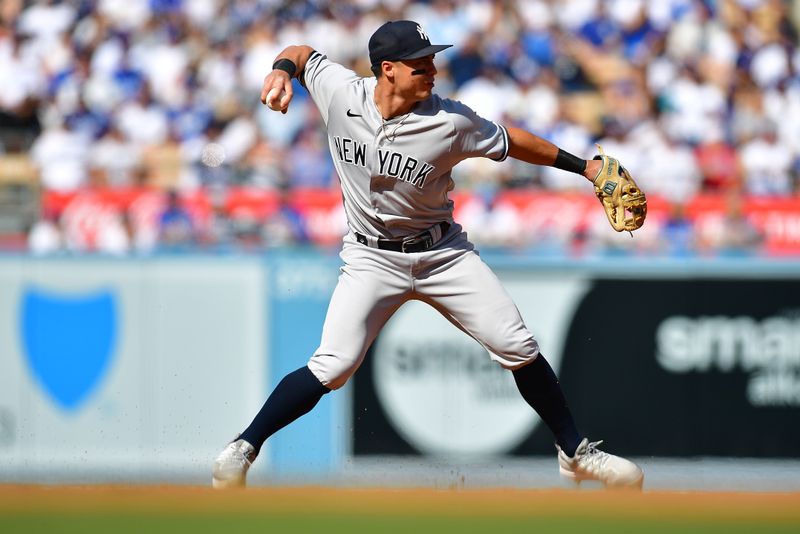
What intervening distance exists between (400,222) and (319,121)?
6.32m

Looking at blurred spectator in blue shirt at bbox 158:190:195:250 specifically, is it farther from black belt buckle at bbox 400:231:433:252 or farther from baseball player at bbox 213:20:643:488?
black belt buckle at bbox 400:231:433:252

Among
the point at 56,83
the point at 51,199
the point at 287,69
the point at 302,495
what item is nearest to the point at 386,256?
the point at 287,69

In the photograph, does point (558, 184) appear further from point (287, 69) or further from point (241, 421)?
point (287, 69)

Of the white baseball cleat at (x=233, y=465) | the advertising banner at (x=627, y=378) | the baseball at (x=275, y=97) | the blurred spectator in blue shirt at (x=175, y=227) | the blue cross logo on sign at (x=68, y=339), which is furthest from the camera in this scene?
the blurred spectator in blue shirt at (x=175, y=227)

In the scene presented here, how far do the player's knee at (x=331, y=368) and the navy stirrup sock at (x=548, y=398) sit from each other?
0.78m

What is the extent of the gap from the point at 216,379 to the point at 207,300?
64 cm

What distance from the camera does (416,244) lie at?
5492 millimetres

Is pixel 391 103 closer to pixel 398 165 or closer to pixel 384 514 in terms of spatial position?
pixel 398 165

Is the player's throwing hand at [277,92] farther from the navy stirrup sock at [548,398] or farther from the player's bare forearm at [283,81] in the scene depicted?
the navy stirrup sock at [548,398]

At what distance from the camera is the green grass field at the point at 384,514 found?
490cm

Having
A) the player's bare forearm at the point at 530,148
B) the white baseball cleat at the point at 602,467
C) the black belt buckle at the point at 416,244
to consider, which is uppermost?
the player's bare forearm at the point at 530,148

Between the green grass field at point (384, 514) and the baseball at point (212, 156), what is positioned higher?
the baseball at point (212, 156)

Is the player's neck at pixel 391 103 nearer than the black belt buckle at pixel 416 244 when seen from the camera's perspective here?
Yes

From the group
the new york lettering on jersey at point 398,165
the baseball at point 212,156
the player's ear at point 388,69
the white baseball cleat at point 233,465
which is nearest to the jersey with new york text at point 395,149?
the new york lettering on jersey at point 398,165
